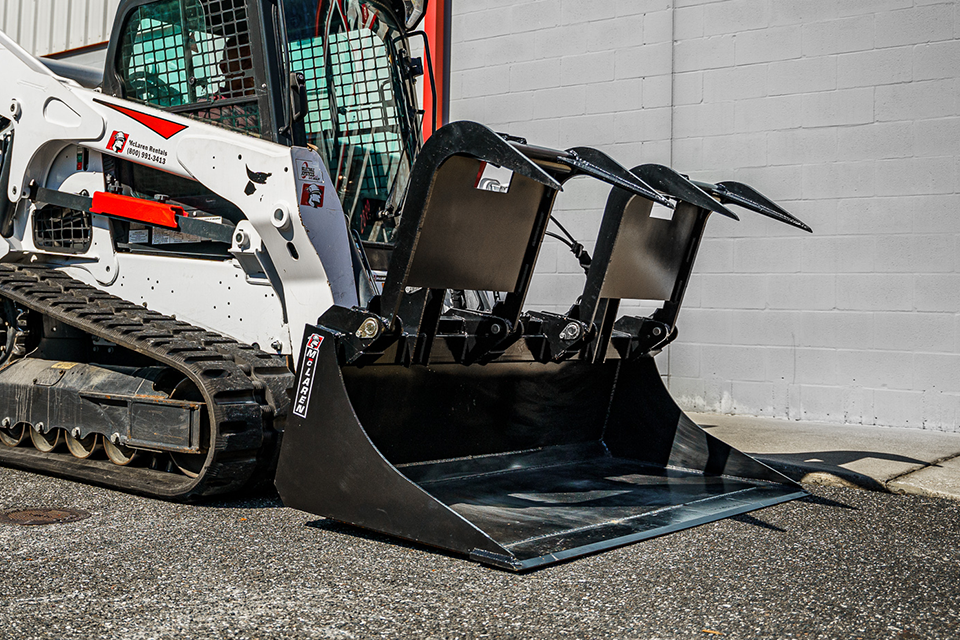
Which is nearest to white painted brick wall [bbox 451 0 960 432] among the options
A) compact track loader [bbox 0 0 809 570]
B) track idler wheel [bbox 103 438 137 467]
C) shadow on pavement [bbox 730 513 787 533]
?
compact track loader [bbox 0 0 809 570]

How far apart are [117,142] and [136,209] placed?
1.35 ft

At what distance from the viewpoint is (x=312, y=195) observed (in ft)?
15.9

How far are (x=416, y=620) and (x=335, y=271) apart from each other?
221cm

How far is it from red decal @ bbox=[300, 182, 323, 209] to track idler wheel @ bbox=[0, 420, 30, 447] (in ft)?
7.32

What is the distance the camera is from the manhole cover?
4.35 meters

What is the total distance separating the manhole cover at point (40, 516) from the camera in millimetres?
4352

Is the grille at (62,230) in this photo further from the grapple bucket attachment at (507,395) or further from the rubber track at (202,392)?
the grapple bucket attachment at (507,395)

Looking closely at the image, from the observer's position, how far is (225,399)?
14.9 ft

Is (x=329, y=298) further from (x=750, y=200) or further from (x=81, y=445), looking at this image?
(x=750, y=200)

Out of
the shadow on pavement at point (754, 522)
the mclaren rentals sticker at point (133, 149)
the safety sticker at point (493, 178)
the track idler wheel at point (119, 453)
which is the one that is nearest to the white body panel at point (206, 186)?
the mclaren rentals sticker at point (133, 149)

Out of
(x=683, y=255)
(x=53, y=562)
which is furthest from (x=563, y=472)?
(x=53, y=562)

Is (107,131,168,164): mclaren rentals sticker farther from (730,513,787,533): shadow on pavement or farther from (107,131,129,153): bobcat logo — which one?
(730,513,787,533): shadow on pavement

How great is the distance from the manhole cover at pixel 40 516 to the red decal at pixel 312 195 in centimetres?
172

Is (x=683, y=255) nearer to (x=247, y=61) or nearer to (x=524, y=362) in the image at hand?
(x=524, y=362)
